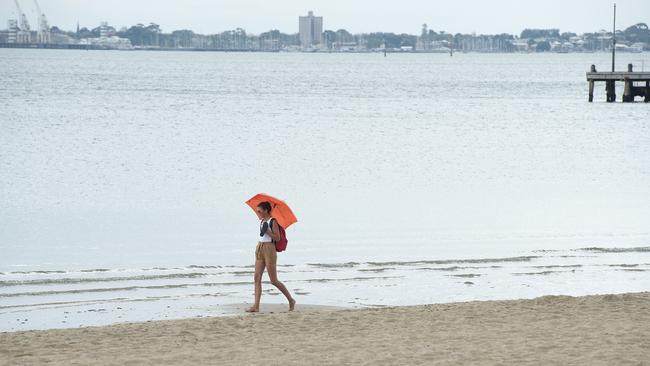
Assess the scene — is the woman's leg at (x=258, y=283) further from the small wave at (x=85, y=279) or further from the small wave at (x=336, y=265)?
the small wave at (x=336, y=265)

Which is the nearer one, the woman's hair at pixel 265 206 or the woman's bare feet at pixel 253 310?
the woman's hair at pixel 265 206

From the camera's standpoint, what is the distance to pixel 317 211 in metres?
25.0

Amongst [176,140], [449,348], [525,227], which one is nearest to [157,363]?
[449,348]

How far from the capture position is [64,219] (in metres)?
23.6

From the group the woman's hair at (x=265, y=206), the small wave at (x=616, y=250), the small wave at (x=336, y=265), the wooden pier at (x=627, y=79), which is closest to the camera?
the woman's hair at (x=265, y=206)

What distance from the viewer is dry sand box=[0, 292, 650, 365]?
9.84m

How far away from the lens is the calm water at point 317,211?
1534 cm

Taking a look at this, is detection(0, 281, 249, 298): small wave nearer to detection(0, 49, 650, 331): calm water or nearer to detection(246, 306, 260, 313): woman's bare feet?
detection(0, 49, 650, 331): calm water

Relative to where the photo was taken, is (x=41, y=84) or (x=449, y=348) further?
(x=41, y=84)

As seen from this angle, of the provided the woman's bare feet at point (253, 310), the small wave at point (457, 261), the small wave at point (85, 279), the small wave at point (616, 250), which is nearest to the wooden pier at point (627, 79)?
the small wave at point (616, 250)

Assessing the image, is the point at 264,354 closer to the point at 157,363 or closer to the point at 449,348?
the point at 157,363

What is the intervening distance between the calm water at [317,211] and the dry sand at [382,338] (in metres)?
1.87

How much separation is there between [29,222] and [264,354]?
14.1 m

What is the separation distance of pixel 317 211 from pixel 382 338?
14.2m
